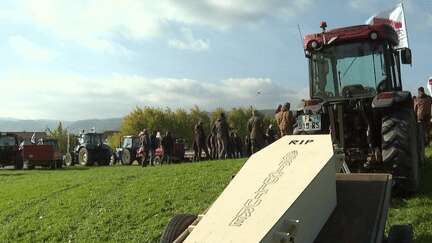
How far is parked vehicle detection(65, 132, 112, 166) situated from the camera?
32.5m

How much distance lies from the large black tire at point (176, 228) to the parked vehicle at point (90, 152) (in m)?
27.4

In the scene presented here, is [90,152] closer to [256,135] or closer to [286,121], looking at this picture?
[256,135]

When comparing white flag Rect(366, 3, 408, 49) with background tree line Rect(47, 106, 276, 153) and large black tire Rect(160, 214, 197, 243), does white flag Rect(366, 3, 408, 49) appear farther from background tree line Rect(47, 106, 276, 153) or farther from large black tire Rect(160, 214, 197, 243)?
background tree line Rect(47, 106, 276, 153)

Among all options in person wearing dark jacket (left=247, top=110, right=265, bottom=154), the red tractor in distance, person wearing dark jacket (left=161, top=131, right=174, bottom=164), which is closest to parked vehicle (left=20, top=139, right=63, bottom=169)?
person wearing dark jacket (left=161, top=131, right=174, bottom=164)

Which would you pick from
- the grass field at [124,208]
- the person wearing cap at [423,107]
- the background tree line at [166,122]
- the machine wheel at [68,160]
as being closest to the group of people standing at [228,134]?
the person wearing cap at [423,107]

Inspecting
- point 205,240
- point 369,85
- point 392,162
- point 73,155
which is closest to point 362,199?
point 205,240

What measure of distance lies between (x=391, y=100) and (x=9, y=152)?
2859 centimetres

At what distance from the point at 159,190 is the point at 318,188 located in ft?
20.8

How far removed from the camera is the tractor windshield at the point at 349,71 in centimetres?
930

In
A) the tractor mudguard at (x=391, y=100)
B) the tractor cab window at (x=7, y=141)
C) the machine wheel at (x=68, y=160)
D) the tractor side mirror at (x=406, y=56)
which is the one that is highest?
the tractor side mirror at (x=406, y=56)

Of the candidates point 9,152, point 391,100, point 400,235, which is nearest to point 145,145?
point 9,152

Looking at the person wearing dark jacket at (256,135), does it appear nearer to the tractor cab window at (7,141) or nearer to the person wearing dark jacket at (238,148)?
the person wearing dark jacket at (238,148)

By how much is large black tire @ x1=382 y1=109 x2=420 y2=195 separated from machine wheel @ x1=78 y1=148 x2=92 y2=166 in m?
25.8

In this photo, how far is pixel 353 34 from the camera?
920cm
